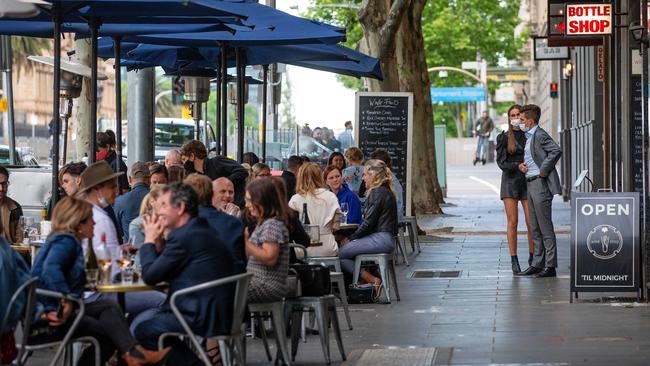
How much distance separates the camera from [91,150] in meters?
14.1

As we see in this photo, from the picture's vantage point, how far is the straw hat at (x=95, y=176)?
10.5m

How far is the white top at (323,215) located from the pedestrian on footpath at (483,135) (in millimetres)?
48677

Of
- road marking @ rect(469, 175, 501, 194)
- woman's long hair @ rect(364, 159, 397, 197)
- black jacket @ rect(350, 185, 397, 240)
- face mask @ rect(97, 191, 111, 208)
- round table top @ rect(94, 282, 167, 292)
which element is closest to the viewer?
round table top @ rect(94, 282, 167, 292)

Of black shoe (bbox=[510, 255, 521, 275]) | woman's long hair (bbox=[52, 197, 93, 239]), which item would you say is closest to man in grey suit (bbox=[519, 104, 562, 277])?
black shoe (bbox=[510, 255, 521, 275])

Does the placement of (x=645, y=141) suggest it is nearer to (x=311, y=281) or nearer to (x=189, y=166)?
(x=311, y=281)

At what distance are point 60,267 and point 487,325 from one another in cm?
520

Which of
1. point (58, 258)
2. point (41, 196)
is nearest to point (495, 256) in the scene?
point (41, 196)

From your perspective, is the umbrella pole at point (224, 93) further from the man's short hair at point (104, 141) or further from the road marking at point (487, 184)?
the road marking at point (487, 184)

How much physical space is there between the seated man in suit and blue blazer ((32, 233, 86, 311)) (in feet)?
1.29

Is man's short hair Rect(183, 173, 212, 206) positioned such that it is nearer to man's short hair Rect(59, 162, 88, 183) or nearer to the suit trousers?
man's short hair Rect(59, 162, 88, 183)

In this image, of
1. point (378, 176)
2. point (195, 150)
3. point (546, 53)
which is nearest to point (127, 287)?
point (378, 176)

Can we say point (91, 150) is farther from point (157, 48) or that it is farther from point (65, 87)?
point (65, 87)

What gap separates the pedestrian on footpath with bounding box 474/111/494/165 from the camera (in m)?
62.6

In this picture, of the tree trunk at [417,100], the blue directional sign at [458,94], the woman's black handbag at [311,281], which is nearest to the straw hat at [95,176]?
the woman's black handbag at [311,281]
